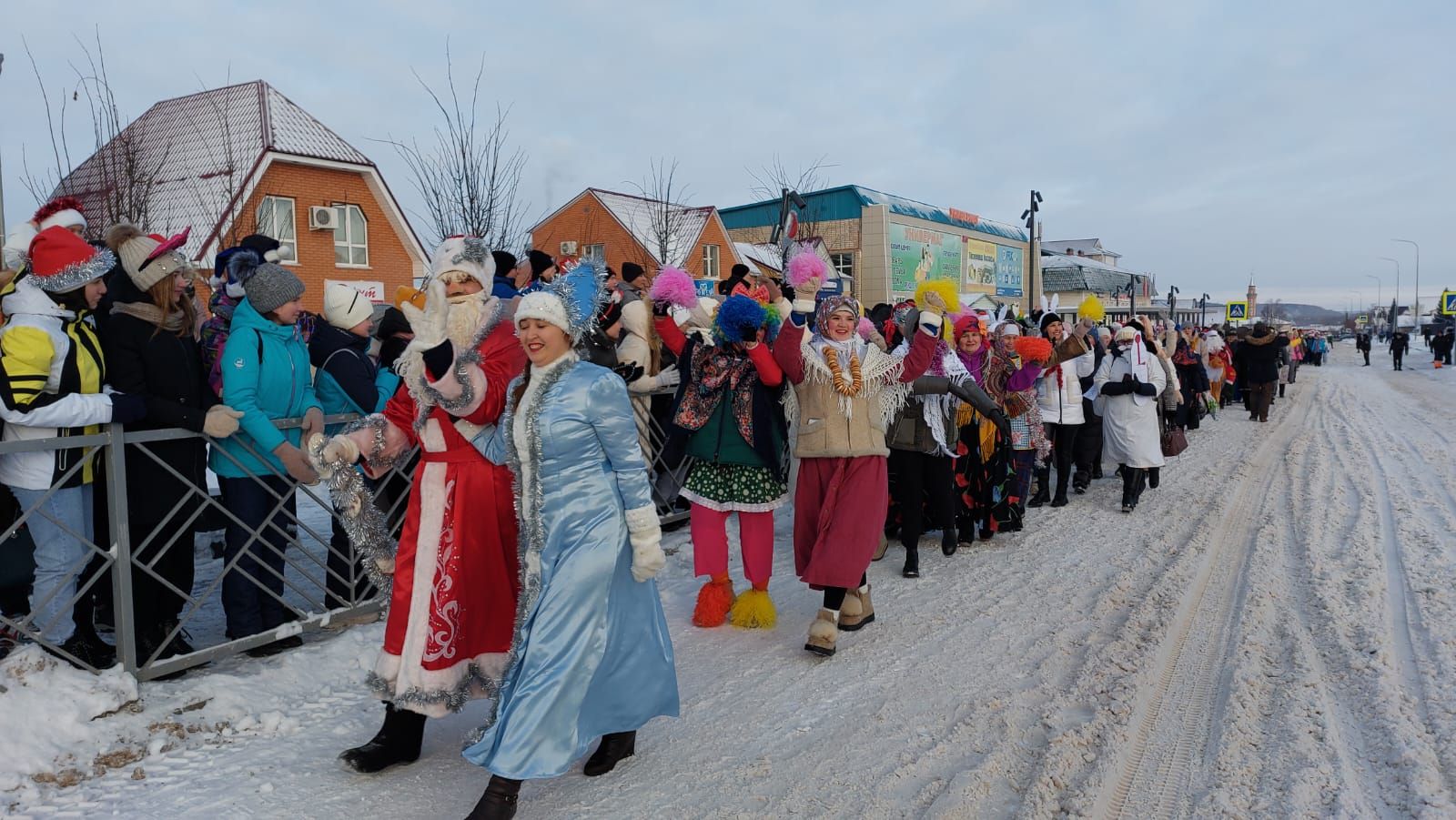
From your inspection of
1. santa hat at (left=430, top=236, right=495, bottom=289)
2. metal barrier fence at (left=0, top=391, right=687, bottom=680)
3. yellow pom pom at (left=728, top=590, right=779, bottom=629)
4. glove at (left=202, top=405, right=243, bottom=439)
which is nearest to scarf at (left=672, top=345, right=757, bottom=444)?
yellow pom pom at (left=728, top=590, right=779, bottom=629)

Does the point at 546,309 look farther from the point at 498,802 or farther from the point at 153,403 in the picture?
the point at 153,403

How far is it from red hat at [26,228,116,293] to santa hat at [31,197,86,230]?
566 millimetres

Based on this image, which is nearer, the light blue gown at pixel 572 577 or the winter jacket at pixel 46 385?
the light blue gown at pixel 572 577

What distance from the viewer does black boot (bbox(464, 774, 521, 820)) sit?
2.91m

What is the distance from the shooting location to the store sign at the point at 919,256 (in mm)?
40156

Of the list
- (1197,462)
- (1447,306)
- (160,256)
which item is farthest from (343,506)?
(1447,306)

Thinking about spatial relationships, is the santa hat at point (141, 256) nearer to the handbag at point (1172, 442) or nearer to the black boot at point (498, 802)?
the black boot at point (498, 802)

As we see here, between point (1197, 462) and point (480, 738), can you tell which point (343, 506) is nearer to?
point (480, 738)

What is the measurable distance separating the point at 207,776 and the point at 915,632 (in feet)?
11.5

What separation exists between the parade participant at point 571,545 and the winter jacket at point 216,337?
219cm

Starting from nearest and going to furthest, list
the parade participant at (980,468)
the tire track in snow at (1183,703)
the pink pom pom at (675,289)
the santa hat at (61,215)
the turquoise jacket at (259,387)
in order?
the tire track in snow at (1183,703), the turquoise jacket at (259,387), the santa hat at (61,215), the pink pom pom at (675,289), the parade participant at (980,468)

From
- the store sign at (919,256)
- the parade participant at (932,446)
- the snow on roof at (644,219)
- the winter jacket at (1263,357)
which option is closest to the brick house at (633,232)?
the snow on roof at (644,219)

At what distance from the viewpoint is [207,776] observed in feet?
11.1

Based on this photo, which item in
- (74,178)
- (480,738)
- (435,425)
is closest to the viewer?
(480,738)
